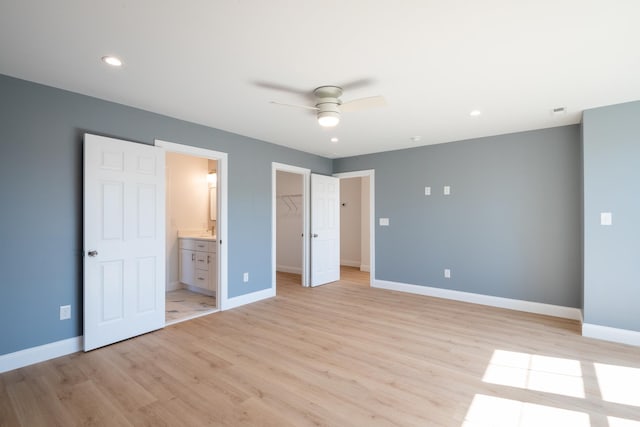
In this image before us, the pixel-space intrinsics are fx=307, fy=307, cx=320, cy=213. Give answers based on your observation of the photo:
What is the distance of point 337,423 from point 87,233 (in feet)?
9.17

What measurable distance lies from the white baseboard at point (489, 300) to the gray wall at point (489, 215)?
0.23 feet

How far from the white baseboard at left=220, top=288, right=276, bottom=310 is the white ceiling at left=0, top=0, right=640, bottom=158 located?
255cm

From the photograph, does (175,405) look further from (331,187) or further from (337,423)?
(331,187)

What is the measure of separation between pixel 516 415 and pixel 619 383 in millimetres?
1126

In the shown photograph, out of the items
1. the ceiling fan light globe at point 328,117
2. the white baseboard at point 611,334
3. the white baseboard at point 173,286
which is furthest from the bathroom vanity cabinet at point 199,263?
the white baseboard at point 611,334

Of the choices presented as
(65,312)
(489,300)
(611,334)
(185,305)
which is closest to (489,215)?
(489,300)

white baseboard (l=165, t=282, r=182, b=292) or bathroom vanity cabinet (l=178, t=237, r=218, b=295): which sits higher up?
bathroom vanity cabinet (l=178, t=237, r=218, b=295)

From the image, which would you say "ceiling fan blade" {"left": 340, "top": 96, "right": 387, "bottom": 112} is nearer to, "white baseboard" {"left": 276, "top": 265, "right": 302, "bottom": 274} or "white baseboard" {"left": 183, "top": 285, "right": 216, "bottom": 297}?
"white baseboard" {"left": 183, "top": 285, "right": 216, "bottom": 297}

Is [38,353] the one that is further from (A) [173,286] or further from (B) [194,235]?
(B) [194,235]

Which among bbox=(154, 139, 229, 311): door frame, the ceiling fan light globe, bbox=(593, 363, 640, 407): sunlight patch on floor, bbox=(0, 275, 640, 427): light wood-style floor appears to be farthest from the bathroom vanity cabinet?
bbox=(593, 363, 640, 407): sunlight patch on floor

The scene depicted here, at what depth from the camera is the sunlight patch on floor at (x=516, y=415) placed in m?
1.94

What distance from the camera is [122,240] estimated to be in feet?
10.5

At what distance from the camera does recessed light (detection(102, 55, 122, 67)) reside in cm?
234

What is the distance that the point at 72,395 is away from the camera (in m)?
2.25
